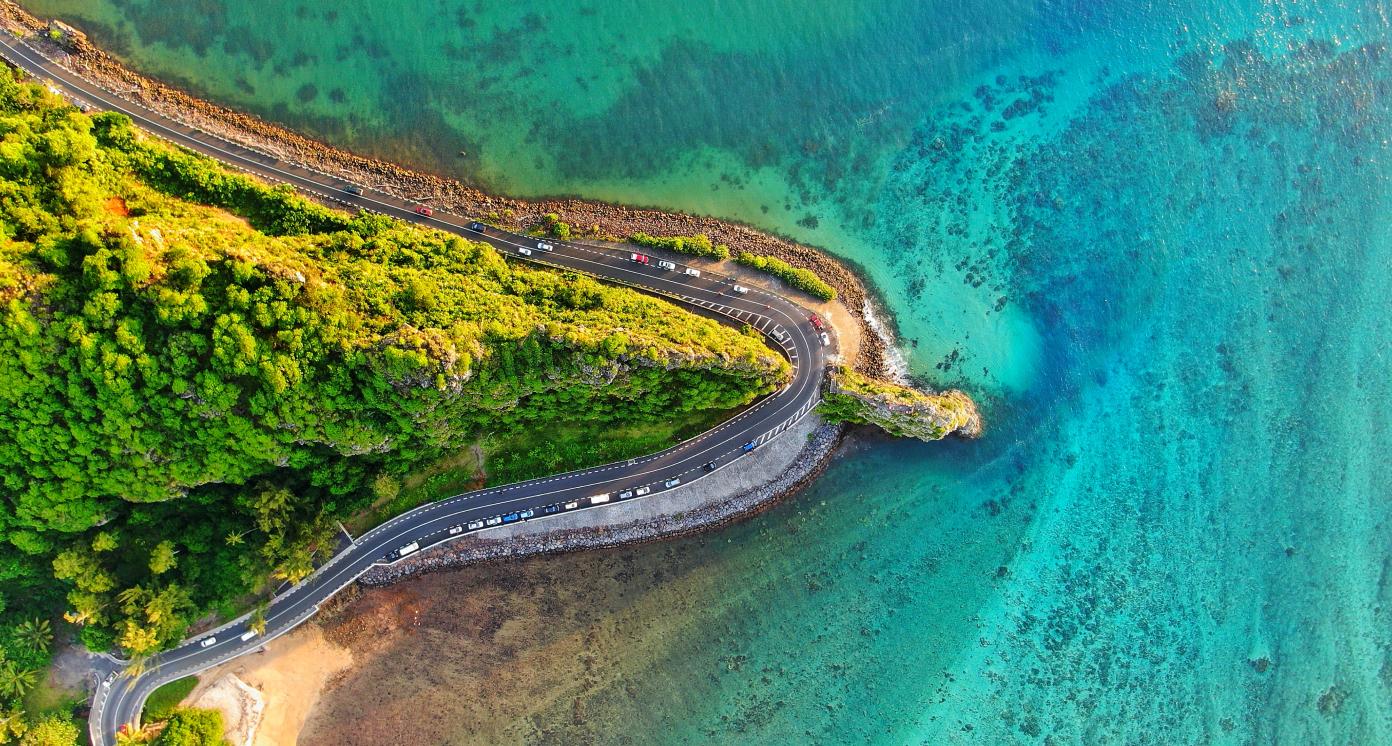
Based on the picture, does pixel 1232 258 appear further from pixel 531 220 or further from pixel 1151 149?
pixel 531 220

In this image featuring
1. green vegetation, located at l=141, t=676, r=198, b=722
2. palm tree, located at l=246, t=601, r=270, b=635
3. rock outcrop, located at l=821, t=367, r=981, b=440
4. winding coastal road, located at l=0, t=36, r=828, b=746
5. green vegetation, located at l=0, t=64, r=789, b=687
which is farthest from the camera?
rock outcrop, located at l=821, t=367, r=981, b=440

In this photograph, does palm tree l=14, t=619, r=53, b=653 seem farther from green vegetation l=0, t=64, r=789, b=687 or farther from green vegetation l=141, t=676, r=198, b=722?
green vegetation l=141, t=676, r=198, b=722

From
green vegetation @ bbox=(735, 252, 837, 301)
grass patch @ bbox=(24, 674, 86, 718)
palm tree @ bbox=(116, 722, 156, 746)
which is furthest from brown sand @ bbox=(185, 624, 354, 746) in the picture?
green vegetation @ bbox=(735, 252, 837, 301)

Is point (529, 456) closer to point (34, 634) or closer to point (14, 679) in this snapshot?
point (34, 634)

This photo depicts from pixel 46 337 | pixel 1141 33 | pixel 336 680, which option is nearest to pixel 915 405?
pixel 1141 33

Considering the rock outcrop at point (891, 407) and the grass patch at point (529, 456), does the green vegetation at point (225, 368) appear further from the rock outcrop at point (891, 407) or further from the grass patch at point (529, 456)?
the rock outcrop at point (891, 407)

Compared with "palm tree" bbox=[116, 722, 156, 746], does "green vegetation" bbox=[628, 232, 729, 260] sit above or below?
above
